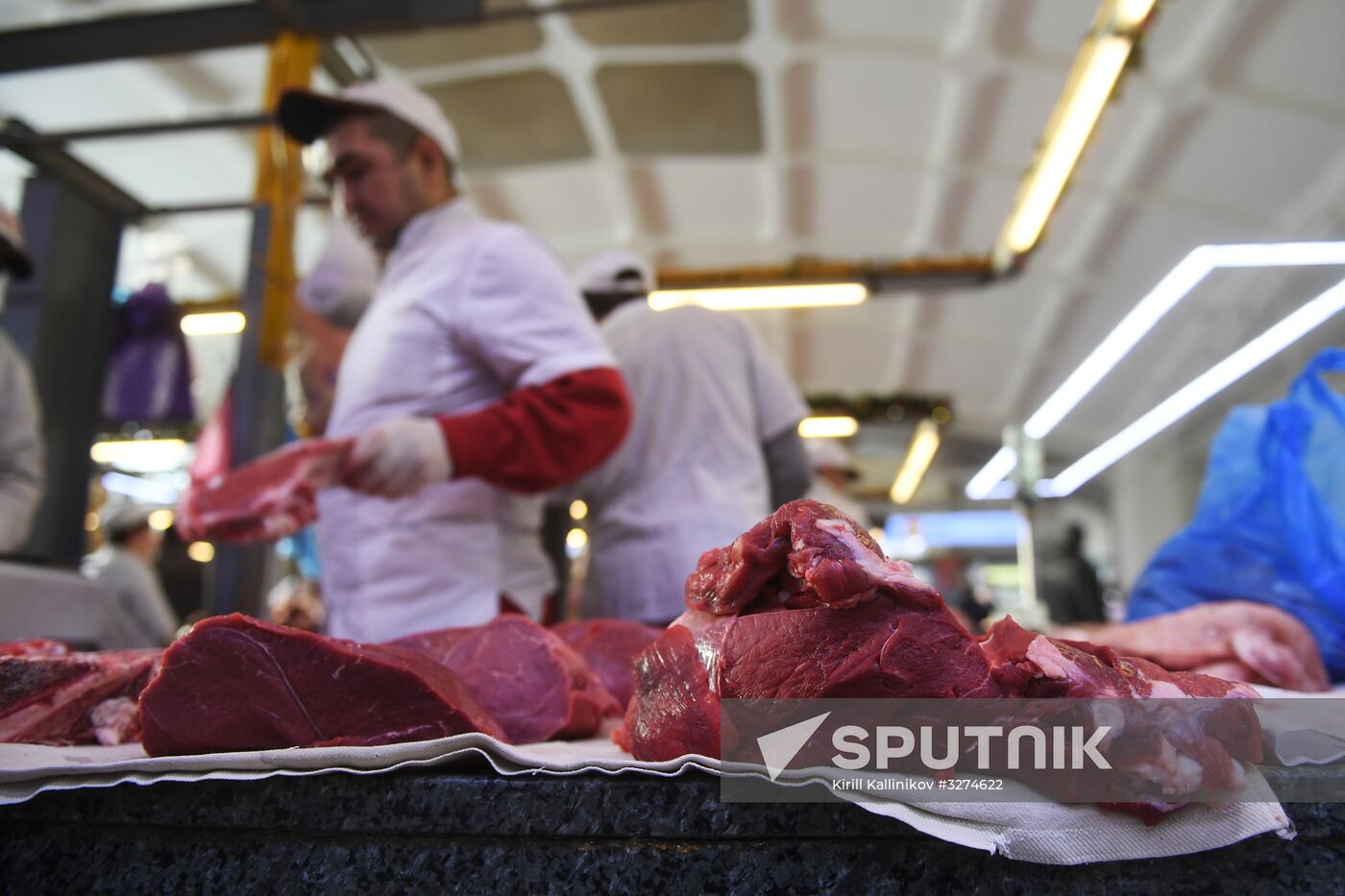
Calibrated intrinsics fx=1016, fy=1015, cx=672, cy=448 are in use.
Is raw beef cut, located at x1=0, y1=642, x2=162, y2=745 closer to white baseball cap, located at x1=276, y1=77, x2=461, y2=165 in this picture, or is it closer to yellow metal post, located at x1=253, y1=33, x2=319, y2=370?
white baseball cap, located at x1=276, y1=77, x2=461, y2=165

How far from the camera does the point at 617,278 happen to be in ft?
10.7

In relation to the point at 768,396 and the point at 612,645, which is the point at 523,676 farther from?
the point at 768,396

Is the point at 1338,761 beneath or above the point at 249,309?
beneath

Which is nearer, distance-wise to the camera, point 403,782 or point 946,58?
point 403,782

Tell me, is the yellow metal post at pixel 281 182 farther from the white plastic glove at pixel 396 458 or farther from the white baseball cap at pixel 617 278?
the white plastic glove at pixel 396 458

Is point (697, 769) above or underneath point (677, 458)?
underneath

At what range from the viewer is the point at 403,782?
42.0 inches

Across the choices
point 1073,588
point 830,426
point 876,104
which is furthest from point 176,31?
point 830,426

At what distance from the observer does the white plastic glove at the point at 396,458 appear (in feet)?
6.86

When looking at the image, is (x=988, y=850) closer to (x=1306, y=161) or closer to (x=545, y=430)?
(x=545, y=430)

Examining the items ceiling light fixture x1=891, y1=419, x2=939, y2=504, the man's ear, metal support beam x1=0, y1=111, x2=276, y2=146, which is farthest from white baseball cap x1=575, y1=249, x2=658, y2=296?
ceiling light fixture x1=891, y1=419, x2=939, y2=504

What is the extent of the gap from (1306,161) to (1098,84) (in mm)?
4014

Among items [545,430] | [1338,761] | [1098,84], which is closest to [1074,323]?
[1098,84]

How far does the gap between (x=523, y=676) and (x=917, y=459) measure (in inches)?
514
